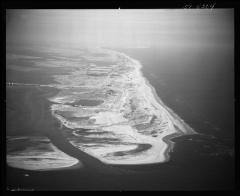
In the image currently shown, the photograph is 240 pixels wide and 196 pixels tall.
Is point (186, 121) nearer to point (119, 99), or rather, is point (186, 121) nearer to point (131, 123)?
point (131, 123)

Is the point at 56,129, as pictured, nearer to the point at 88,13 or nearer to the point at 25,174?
the point at 25,174

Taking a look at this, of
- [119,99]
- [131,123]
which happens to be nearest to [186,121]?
[131,123]

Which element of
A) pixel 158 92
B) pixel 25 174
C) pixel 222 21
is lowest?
pixel 25 174

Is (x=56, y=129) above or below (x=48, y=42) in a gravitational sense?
below
